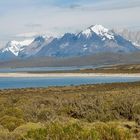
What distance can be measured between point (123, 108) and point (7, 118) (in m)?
3.98

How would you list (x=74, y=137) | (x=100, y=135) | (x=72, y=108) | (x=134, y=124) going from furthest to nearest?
(x=72, y=108) < (x=134, y=124) < (x=100, y=135) < (x=74, y=137)

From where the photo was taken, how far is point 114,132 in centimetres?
994

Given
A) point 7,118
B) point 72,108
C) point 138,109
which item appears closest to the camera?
point 7,118

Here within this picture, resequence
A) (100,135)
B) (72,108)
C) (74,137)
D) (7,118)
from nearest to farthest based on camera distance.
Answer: (74,137) → (100,135) → (7,118) → (72,108)

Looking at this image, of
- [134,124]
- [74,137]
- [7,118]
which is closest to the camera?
[74,137]

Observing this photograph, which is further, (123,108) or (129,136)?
(123,108)

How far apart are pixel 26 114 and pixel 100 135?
685cm

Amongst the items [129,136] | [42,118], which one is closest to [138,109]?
[42,118]

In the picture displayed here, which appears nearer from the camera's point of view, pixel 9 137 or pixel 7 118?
pixel 9 137

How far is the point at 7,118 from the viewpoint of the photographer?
14.4 metres

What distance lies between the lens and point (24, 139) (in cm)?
937

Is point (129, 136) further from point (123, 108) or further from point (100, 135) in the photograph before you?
point (123, 108)

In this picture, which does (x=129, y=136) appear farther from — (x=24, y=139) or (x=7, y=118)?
(x=7, y=118)

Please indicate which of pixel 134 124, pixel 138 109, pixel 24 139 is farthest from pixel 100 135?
pixel 138 109
